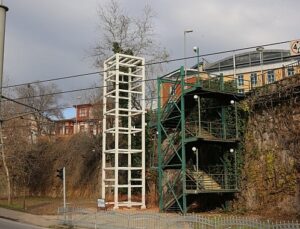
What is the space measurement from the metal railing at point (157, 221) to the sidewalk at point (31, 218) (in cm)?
190

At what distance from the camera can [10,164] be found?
4444cm

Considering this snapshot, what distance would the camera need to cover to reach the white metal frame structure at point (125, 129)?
3106 centimetres

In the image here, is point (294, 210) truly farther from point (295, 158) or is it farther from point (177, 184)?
point (177, 184)

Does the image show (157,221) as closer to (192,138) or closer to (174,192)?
(192,138)

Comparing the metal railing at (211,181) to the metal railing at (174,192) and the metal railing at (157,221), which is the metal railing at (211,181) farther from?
the metal railing at (157,221)

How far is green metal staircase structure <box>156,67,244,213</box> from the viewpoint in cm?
2542

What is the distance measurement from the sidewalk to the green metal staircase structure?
672 centimetres

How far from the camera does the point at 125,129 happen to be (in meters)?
31.8

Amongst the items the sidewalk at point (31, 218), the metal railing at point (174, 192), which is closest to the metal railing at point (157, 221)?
the sidewalk at point (31, 218)

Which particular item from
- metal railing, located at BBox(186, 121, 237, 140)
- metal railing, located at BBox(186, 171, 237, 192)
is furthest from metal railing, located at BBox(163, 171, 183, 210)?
metal railing, located at BBox(186, 121, 237, 140)

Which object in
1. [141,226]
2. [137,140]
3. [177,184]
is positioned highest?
[137,140]

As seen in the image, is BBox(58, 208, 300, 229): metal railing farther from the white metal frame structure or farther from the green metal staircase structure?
the white metal frame structure

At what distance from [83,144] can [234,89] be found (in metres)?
24.5

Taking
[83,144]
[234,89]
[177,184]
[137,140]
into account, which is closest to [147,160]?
[137,140]
